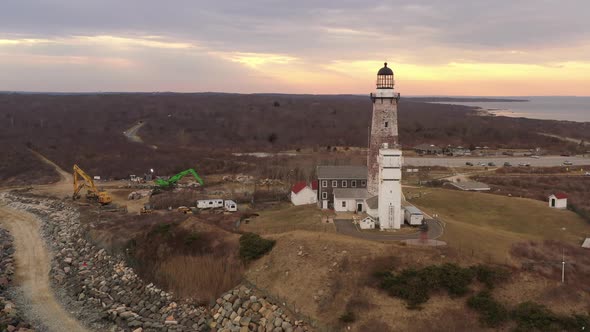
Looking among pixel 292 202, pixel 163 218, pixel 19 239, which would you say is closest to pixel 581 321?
pixel 292 202

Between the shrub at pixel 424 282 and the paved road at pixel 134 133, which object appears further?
the paved road at pixel 134 133

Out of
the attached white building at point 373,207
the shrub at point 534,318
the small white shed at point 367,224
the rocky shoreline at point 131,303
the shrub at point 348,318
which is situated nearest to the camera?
Result: the shrub at point 534,318

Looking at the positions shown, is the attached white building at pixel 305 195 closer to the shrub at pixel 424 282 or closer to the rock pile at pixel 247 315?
the rock pile at pixel 247 315

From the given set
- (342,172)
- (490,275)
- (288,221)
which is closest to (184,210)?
(288,221)

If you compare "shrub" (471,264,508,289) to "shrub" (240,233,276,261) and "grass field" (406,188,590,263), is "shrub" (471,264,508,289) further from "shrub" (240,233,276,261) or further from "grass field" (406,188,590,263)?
"shrub" (240,233,276,261)

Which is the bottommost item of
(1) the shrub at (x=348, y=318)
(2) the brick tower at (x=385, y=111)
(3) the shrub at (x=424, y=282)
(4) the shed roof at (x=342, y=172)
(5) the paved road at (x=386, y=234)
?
(1) the shrub at (x=348, y=318)

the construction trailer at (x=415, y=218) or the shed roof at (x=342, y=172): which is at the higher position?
the shed roof at (x=342, y=172)

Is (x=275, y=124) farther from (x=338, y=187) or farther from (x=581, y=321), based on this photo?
(x=581, y=321)

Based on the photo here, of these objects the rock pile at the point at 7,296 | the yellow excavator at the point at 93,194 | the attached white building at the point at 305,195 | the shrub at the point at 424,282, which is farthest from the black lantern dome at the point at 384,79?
the yellow excavator at the point at 93,194
